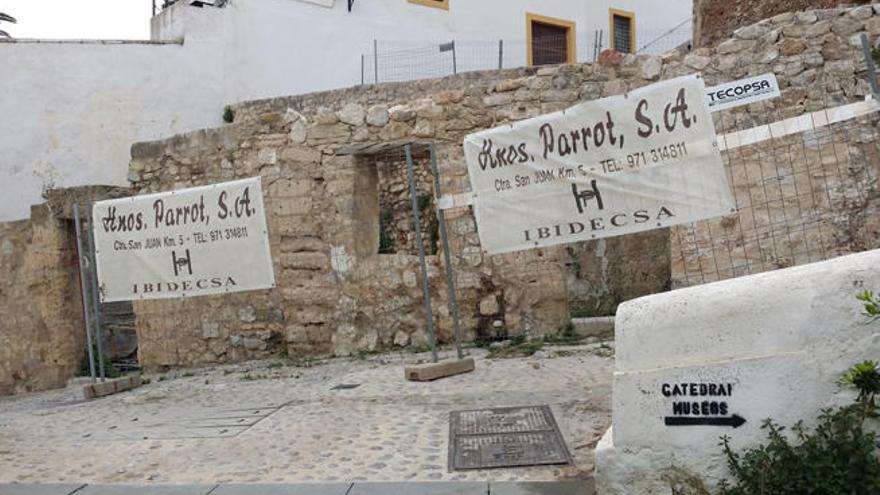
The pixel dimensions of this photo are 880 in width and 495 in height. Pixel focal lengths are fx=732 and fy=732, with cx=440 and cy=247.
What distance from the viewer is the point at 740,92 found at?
5484mm

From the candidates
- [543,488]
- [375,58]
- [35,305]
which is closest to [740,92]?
[543,488]

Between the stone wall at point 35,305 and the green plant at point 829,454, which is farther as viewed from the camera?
the stone wall at point 35,305

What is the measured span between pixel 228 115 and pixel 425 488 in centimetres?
1491

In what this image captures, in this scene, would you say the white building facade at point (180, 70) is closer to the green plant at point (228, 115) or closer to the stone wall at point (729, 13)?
the green plant at point (228, 115)

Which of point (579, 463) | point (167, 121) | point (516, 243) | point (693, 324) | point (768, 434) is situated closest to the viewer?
point (768, 434)

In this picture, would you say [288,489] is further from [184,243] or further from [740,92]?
[740,92]

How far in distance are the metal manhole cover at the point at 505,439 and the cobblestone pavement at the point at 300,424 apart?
70mm

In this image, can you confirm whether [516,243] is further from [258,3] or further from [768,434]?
[258,3]

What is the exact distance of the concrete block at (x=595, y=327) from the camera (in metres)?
7.28

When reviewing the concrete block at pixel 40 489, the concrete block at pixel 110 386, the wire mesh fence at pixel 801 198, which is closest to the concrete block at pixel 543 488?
the concrete block at pixel 40 489

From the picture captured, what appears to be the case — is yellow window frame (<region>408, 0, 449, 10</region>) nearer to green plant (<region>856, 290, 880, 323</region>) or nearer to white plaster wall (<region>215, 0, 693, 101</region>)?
white plaster wall (<region>215, 0, 693, 101</region>)

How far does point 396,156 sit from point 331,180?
3.23 feet

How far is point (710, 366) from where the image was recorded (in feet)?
9.55

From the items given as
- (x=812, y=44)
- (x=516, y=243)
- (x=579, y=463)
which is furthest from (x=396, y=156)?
(x=579, y=463)
